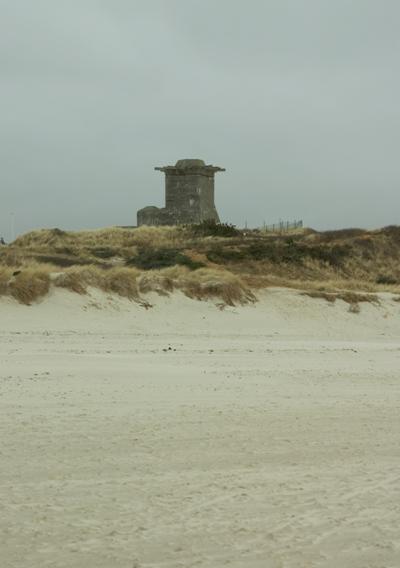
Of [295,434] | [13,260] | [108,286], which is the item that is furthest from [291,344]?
[13,260]

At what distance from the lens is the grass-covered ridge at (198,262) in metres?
→ 18.8

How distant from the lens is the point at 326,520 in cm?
439

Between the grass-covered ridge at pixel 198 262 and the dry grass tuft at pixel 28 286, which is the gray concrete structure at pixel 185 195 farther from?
the dry grass tuft at pixel 28 286

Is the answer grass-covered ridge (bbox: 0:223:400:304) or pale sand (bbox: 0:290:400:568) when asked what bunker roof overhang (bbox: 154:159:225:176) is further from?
pale sand (bbox: 0:290:400:568)

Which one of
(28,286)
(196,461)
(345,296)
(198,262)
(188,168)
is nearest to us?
(196,461)

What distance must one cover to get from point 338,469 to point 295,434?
1.00 metres

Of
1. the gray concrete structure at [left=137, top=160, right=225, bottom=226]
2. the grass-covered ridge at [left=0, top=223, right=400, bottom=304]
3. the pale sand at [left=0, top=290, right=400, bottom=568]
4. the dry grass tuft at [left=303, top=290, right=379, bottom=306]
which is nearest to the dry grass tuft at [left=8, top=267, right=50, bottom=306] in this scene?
the grass-covered ridge at [left=0, top=223, right=400, bottom=304]

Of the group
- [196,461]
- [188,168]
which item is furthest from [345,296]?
[188,168]

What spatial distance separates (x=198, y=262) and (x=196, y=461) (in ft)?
84.3

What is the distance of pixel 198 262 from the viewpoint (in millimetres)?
→ 31031

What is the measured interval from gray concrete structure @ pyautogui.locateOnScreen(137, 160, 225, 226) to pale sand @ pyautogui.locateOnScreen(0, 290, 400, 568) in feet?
147

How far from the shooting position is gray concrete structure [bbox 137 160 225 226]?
5553 cm

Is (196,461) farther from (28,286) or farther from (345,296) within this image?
(345,296)

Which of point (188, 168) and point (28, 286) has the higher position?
point (188, 168)
